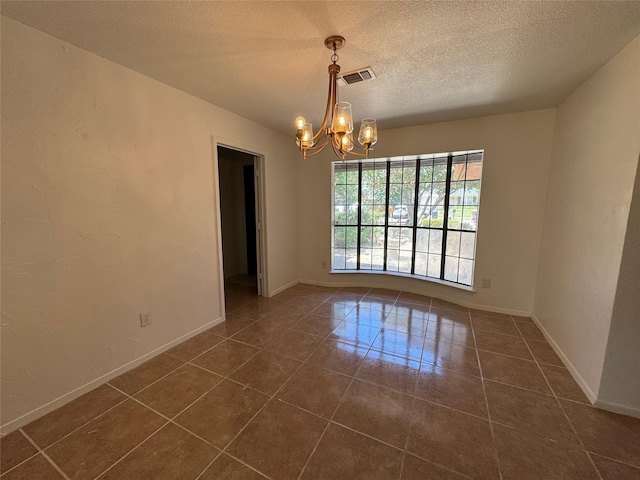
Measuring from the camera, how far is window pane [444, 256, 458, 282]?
3629 millimetres

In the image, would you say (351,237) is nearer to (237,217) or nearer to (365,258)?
(365,258)

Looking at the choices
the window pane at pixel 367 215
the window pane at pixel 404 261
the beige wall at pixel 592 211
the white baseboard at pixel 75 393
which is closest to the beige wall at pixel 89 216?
the white baseboard at pixel 75 393

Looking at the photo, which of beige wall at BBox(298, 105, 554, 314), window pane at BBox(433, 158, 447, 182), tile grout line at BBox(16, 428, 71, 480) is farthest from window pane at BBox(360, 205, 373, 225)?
tile grout line at BBox(16, 428, 71, 480)

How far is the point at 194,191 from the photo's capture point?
259 cm

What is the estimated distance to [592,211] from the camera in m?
1.96

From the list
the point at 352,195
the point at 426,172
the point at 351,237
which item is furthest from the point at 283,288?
the point at 426,172

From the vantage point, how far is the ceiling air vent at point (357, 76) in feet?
6.64

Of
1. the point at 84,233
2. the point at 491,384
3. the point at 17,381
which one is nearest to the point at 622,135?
the point at 491,384

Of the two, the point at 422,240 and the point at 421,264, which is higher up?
the point at 422,240

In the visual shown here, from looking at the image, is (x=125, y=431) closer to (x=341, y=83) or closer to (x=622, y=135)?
(x=341, y=83)

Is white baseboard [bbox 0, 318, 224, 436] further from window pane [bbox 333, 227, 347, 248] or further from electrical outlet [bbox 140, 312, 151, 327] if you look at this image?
window pane [bbox 333, 227, 347, 248]

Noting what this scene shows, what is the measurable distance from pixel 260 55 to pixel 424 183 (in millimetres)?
2847

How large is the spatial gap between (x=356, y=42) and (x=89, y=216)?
223 centimetres

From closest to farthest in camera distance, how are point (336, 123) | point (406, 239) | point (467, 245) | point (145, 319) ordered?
1. point (336, 123)
2. point (145, 319)
3. point (467, 245)
4. point (406, 239)
